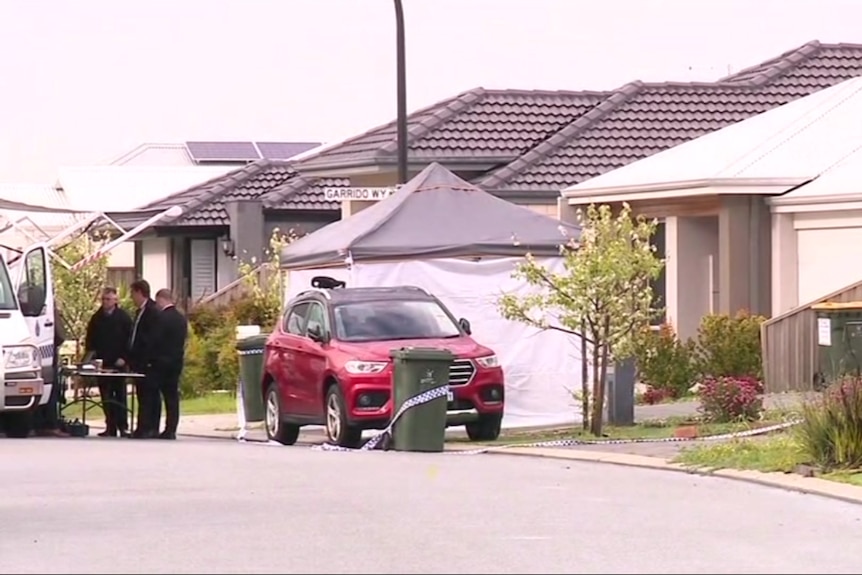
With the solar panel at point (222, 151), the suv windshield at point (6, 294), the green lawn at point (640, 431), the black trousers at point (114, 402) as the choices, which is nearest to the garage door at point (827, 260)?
the green lawn at point (640, 431)

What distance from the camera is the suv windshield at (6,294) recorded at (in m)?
21.7

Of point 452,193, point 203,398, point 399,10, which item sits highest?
point 399,10

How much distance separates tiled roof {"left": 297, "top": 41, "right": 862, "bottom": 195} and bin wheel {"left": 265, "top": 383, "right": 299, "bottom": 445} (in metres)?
11.8

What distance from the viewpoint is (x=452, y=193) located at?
2330cm

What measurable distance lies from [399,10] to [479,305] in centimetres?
570

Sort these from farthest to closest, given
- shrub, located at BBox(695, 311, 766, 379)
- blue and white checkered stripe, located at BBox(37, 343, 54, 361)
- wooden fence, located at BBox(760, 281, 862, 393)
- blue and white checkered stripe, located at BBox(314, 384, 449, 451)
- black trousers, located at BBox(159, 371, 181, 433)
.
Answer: shrub, located at BBox(695, 311, 766, 379) → wooden fence, located at BBox(760, 281, 862, 393) → black trousers, located at BBox(159, 371, 181, 433) → blue and white checkered stripe, located at BBox(37, 343, 54, 361) → blue and white checkered stripe, located at BBox(314, 384, 449, 451)

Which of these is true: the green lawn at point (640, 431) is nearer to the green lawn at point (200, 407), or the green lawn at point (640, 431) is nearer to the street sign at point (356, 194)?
the street sign at point (356, 194)

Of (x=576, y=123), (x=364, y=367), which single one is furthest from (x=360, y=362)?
(x=576, y=123)

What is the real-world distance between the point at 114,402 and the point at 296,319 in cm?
274

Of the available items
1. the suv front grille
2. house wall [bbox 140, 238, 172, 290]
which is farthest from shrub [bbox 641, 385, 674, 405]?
house wall [bbox 140, 238, 172, 290]

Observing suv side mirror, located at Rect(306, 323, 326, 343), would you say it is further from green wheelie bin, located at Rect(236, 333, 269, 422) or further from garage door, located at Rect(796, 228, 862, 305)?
garage door, located at Rect(796, 228, 862, 305)

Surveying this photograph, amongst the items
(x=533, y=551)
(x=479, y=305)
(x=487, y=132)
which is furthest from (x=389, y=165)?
(x=533, y=551)

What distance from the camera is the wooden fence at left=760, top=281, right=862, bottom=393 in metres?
24.4

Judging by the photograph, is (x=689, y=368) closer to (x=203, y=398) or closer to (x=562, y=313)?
(x=562, y=313)
